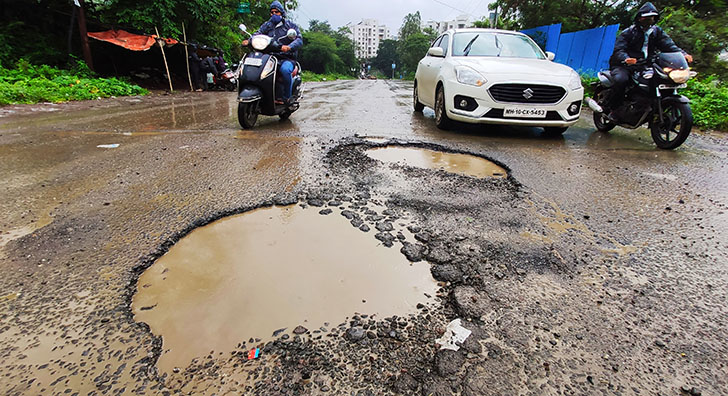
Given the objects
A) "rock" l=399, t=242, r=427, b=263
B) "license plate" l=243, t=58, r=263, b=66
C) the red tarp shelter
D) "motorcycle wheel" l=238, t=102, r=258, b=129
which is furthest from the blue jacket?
the red tarp shelter

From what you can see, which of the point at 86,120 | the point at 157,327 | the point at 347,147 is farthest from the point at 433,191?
the point at 86,120

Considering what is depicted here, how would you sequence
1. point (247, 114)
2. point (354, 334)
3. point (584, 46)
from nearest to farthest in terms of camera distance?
point (354, 334)
point (247, 114)
point (584, 46)

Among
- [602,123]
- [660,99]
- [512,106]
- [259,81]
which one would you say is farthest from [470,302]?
[602,123]

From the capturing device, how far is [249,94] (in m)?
5.07

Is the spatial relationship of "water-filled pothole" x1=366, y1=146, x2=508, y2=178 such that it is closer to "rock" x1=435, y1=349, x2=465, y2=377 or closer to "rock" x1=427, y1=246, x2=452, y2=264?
"rock" x1=427, y1=246, x2=452, y2=264

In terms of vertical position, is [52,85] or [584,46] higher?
[584,46]

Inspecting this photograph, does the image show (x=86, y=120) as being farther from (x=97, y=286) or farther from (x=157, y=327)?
(x=157, y=327)

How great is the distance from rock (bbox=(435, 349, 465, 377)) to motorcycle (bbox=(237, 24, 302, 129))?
4.53m

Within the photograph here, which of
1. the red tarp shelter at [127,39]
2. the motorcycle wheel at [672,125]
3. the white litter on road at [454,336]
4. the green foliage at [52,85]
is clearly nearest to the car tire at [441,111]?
the motorcycle wheel at [672,125]

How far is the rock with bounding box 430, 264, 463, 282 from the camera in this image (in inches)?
72.6

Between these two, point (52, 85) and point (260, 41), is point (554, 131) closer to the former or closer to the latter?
point (260, 41)

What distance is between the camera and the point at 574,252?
6.95ft

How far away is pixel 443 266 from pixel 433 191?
114cm

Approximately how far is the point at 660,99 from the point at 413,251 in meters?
4.52
